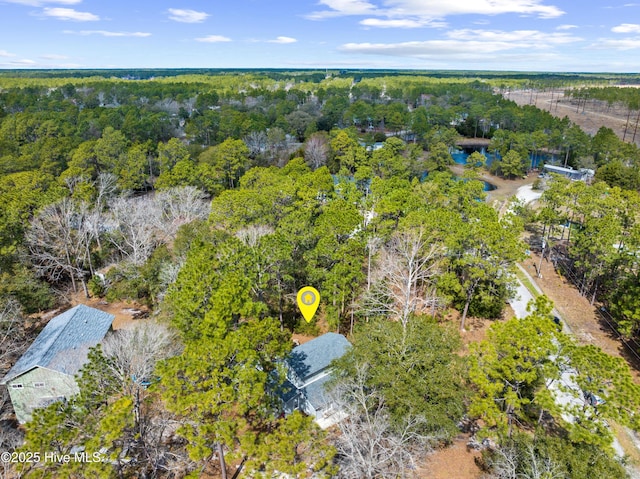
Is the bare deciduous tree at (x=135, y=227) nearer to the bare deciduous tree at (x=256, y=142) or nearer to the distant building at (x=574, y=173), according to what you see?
the bare deciduous tree at (x=256, y=142)

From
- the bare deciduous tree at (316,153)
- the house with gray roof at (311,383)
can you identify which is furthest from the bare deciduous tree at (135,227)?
the bare deciduous tree at (316,153)

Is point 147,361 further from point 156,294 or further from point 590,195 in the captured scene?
point 590,195

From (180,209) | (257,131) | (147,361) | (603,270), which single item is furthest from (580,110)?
(147,361)

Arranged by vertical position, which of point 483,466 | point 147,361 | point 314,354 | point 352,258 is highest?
point 352,258

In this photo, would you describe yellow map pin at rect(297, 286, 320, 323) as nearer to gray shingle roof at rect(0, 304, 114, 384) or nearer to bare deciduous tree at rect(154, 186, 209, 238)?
gray shingle roof at rect(0, 304, 114, 384)

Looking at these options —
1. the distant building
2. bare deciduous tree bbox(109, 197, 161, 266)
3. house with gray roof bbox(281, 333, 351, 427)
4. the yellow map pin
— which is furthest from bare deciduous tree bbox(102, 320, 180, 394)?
the distant building

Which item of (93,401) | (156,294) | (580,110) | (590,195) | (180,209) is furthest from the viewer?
(580,110)
